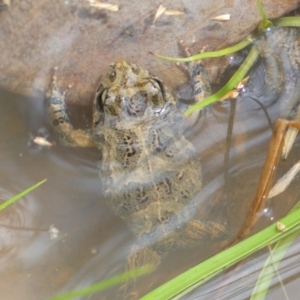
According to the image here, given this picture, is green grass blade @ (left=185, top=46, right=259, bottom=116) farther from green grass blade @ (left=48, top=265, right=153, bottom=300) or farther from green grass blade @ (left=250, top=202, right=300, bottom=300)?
green grass blade @ (left=48, top=265, right=153, bottom=300)

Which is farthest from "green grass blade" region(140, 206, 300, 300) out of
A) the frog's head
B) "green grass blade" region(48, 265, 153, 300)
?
the frog's head

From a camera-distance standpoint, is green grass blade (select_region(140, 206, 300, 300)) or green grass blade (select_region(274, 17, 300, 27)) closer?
green grass blade (select_region(140, 206, 300, 300))

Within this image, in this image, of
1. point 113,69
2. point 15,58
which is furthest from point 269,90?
point 15,58

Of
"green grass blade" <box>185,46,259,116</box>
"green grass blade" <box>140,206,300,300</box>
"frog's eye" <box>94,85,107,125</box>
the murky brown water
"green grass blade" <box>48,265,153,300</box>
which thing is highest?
"frog's eye" <box>94,85,107,125</box>

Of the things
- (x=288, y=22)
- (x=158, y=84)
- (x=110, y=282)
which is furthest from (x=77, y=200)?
(x=288, y=22)

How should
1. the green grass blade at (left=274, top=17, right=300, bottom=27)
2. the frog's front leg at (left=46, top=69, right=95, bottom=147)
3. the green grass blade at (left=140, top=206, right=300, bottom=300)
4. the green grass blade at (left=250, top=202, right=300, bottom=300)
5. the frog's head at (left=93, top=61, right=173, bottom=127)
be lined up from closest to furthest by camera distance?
the green grass blade at (left=140, top=206, right=300, bottom=300) → the green grass blade at (left=250, top=202, right=300, bottom=300) → the green grass blade at (left=274, top=17, right=300, bottom=27) → the frog's head at (left=93, top=61, right=173, bottom=127) → the frog's front leg at (left=46, top=69, right=95, bottom=147)
